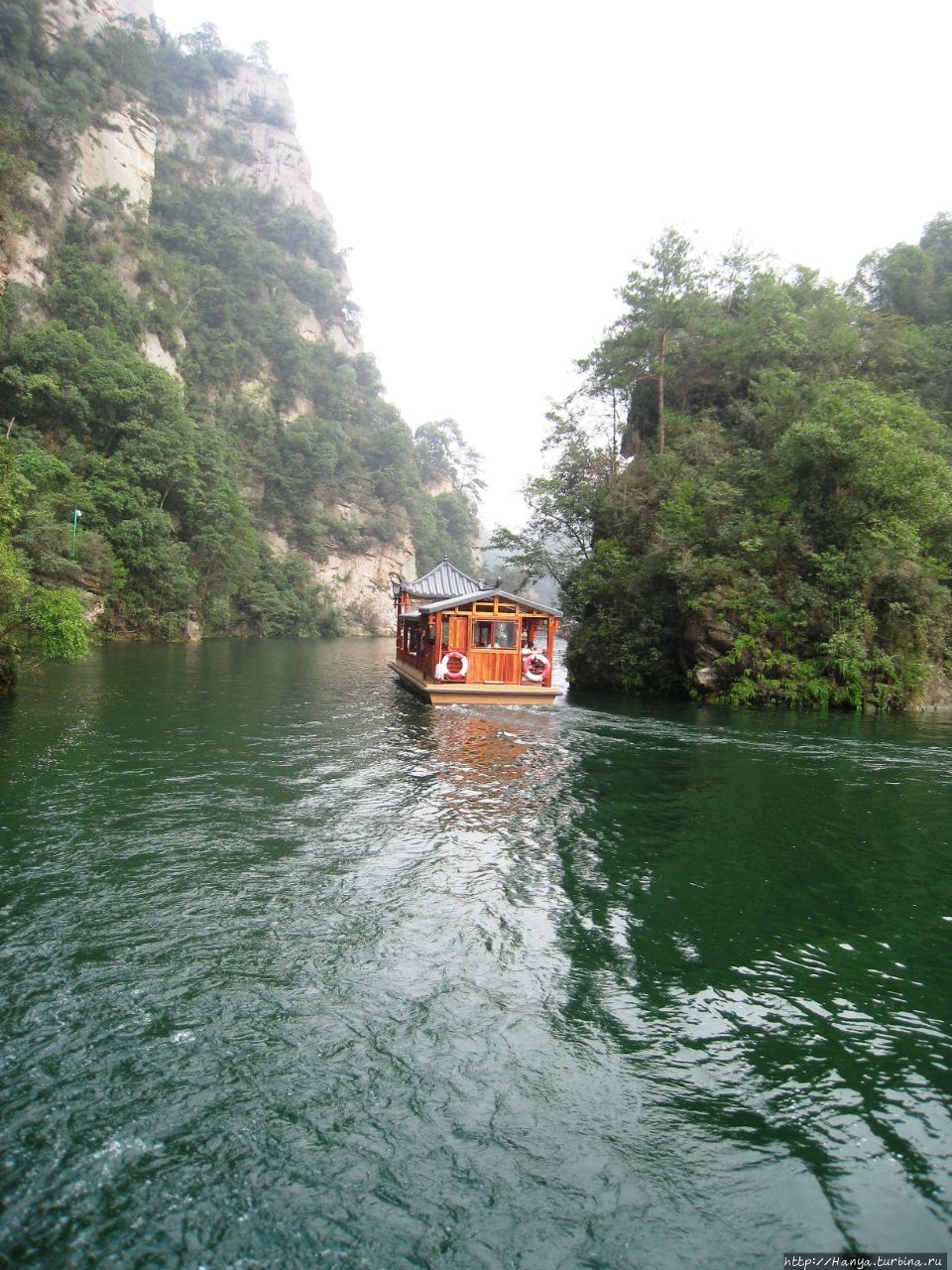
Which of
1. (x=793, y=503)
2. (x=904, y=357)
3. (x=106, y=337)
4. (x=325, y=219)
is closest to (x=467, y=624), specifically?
(x=793, y=503)

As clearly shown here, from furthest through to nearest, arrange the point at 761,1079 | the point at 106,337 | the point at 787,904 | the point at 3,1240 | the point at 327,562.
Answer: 1. the point at 327,562
2. the point at 106,337
3. the point at 787,904
4. the point at 761,1079
5. the point at 3,1240

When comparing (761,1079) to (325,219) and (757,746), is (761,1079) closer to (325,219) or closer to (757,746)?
(757,746)

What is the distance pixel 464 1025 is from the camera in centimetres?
439

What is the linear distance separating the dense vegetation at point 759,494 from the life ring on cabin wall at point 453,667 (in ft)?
21.8

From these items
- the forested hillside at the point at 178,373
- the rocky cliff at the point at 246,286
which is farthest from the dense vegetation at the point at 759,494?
the rocky cliff at the point at 246,286

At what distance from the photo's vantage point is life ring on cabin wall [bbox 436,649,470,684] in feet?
61.1

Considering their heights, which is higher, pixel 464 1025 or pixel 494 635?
pixel 494 635

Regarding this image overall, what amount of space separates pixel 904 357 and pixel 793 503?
1123 centimetres

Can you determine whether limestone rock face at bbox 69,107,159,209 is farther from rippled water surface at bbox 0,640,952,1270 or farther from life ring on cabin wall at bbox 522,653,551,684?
rippled water surface at bbox 0,640,952,1270

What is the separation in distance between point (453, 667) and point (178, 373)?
140 ft

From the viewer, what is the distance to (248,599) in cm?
4900

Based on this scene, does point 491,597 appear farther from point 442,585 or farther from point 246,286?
point 246,286

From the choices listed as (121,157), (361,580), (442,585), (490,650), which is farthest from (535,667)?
(121,157)

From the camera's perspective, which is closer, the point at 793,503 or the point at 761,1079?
the point at 761,1079
